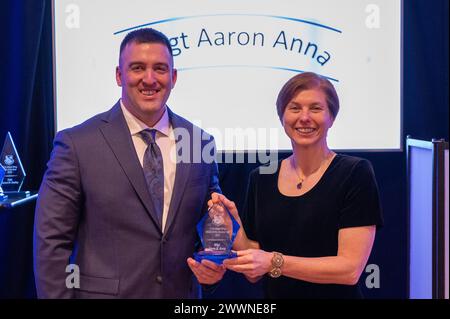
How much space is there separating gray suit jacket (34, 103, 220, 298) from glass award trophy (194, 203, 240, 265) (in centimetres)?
7

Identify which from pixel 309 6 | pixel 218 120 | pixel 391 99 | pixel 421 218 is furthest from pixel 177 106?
pixel 421 218

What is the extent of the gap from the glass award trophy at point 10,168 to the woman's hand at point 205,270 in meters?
1.58

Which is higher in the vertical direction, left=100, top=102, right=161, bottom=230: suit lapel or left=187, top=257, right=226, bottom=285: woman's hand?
left=100, top=102, right=161, bottom=230: suit lapel

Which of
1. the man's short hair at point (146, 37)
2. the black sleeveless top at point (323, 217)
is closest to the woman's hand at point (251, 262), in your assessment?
the black sleeveless top at point (323, 217)

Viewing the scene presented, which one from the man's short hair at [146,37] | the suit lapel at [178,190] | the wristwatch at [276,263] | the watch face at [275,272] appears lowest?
the watch face at [275,272]

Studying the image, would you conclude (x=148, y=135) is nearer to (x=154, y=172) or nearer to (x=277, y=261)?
(x=154, y=172)

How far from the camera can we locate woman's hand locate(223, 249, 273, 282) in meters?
1.82

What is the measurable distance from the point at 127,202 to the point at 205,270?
35 cm

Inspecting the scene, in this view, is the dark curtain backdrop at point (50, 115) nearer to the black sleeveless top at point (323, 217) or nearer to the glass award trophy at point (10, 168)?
the glass award trophy at point (10, 168)

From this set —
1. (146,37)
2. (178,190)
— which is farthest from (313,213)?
(146,37)

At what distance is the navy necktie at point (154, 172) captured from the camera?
1865mm

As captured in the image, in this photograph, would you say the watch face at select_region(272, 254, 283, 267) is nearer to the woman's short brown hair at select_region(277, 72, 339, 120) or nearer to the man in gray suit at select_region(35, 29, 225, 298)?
the man in gray suit at select_region(35, 29, 225, 298)

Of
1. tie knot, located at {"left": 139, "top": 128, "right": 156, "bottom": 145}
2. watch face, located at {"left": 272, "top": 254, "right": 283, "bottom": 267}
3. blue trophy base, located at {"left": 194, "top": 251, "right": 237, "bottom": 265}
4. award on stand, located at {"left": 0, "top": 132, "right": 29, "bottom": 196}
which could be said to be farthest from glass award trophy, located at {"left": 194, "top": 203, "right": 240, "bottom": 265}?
award on stand, located at {"left": 0, "top": 132, "right": 29, "bottom": 196}

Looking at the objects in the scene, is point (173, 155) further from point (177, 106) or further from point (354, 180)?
point (177, 106)
